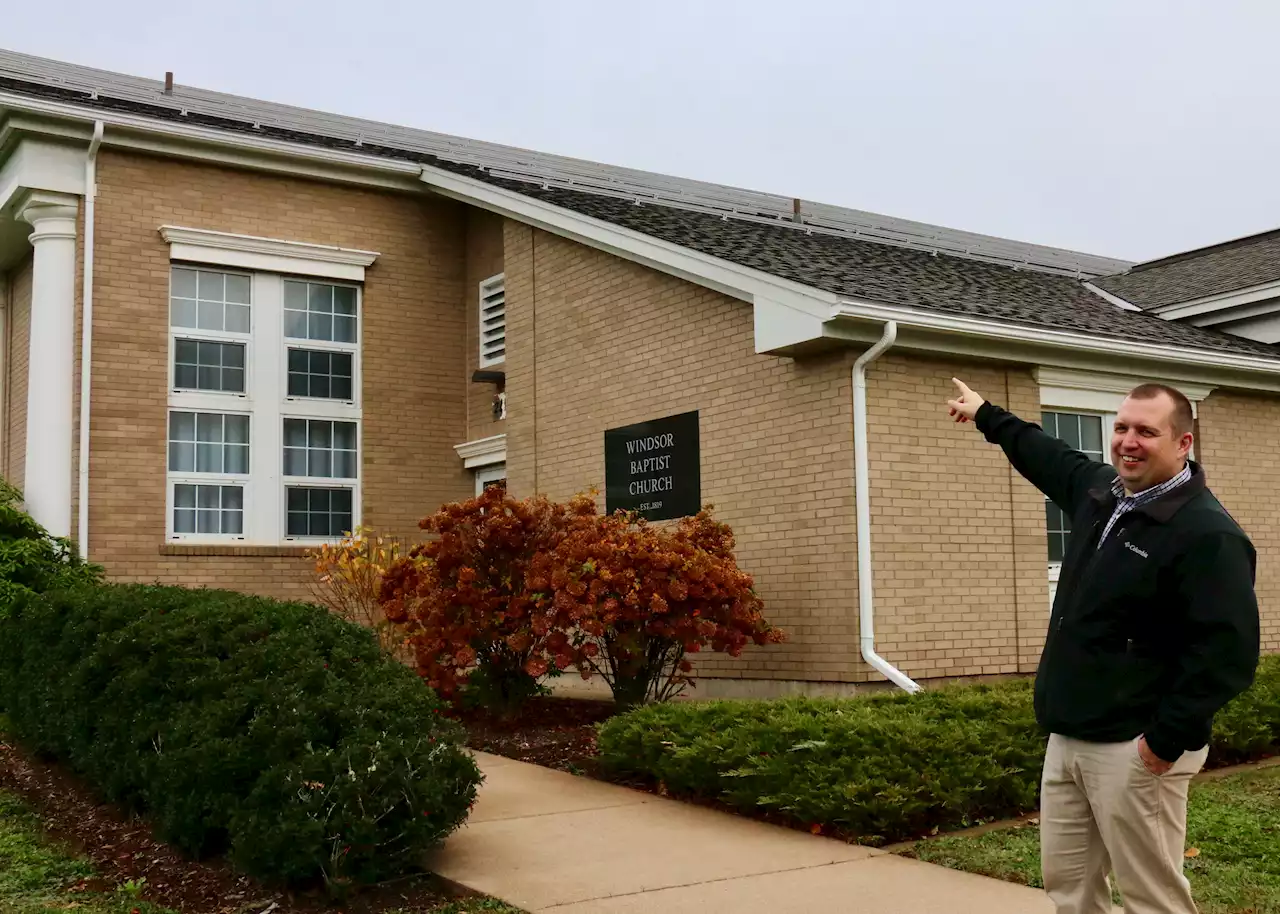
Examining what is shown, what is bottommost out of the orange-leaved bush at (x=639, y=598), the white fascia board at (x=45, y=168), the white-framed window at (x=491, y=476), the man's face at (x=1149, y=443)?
the orange-leaved bush at (x=639, y=598)

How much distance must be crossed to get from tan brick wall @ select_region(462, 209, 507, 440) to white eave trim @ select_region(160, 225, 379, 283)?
1.24m

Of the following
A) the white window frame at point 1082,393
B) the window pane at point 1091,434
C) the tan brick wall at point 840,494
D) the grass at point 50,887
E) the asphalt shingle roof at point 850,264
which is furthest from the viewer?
the window pane at point 1091,434

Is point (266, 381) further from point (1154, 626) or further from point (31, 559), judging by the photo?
point (1154, 626)

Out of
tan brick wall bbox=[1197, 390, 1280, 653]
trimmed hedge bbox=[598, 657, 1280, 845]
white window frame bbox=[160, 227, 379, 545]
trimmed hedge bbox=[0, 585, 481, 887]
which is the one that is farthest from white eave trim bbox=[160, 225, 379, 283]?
tan brick wall bbox=[1197, 390, 1280, 653]

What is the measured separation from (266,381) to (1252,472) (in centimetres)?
1078

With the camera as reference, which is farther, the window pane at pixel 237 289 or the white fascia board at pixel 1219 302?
the window pane at pixel 237 289

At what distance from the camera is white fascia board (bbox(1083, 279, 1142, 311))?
15.5 m

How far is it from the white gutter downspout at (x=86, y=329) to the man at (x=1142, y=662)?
12.3 meters

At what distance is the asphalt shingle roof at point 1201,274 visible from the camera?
15.6m

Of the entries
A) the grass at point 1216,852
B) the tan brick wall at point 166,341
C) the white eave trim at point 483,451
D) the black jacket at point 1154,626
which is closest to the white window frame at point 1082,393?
the grass at point 1216,852

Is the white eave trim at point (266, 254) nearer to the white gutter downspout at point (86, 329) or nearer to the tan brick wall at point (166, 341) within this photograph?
the tan brick wall at point (166, 341)

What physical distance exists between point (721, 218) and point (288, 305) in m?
5.34

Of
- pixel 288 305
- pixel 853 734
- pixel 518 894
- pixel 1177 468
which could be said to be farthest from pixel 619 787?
pixel 288 305

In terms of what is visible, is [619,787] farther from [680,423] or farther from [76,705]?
[680,423]
